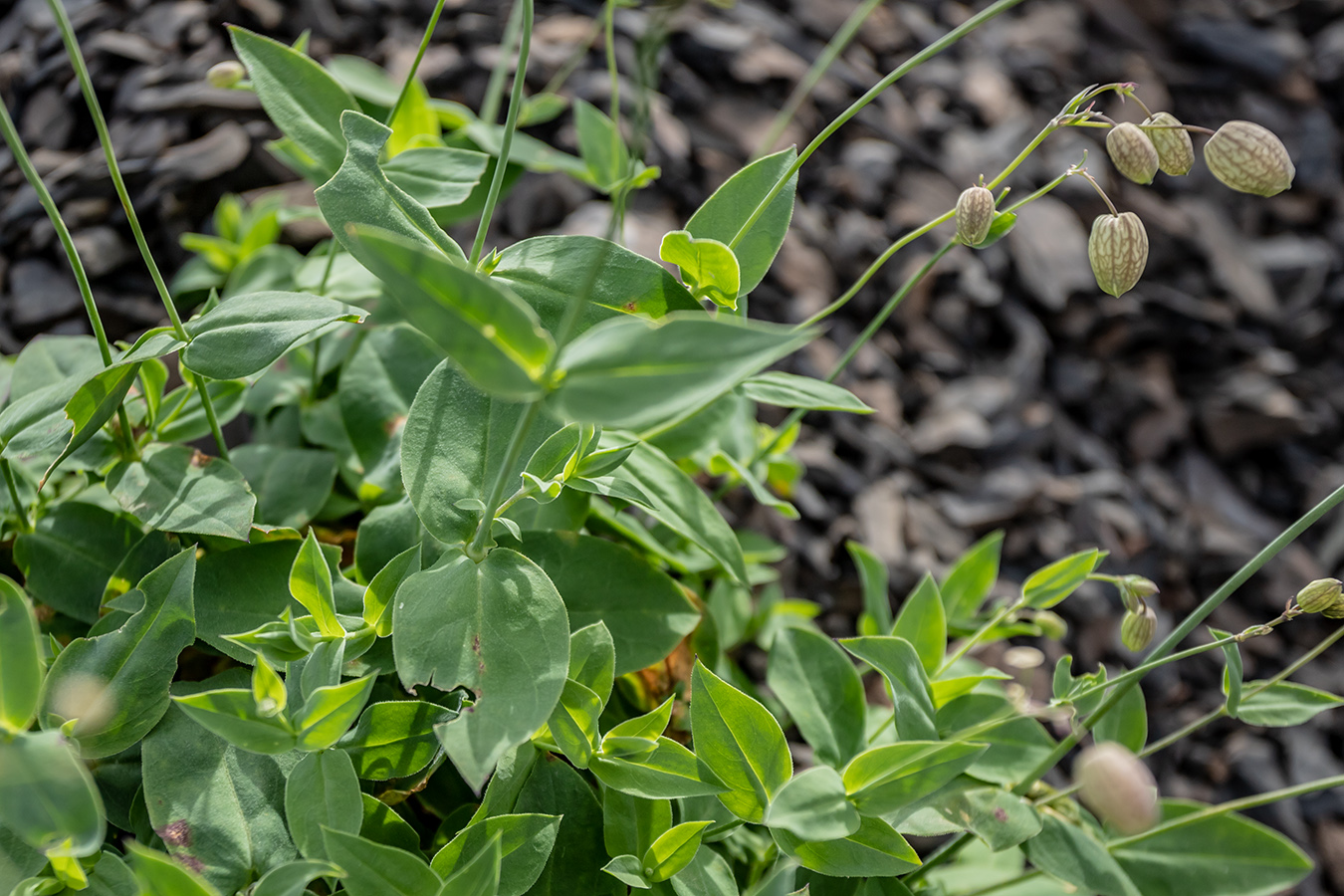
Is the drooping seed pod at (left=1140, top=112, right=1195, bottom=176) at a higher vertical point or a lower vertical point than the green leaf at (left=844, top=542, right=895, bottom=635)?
higher

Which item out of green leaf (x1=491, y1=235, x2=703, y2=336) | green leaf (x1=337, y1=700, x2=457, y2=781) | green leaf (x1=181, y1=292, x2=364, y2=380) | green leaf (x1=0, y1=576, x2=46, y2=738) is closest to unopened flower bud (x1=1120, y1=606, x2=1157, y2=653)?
green leaf (x1=491, y1=235, x2=703, y2=336)

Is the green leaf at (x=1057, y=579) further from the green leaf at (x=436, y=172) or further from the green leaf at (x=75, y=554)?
the green leaf at (x=75, y=554)

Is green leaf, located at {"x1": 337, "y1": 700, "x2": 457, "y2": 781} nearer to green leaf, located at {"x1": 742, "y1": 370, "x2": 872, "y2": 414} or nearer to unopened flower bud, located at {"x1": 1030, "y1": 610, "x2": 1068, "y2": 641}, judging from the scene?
green leaf, located at {"x1": 742, "y1": 370, "x2": 872, "y2": 414}

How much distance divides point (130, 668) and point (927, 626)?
688mm

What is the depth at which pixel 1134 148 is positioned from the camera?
0.65 m

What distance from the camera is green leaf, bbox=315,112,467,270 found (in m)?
0.65

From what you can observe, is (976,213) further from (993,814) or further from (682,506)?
(993,814)

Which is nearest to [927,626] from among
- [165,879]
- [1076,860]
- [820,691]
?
[820,691]

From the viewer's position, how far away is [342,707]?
0.58m

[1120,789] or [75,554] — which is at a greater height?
[1120,789]

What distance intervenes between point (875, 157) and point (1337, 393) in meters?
1.07

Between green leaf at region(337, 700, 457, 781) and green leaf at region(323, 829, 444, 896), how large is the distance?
94 millimetres

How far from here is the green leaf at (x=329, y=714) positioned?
1.88 feet

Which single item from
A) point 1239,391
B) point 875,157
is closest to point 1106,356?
point 1239,391
